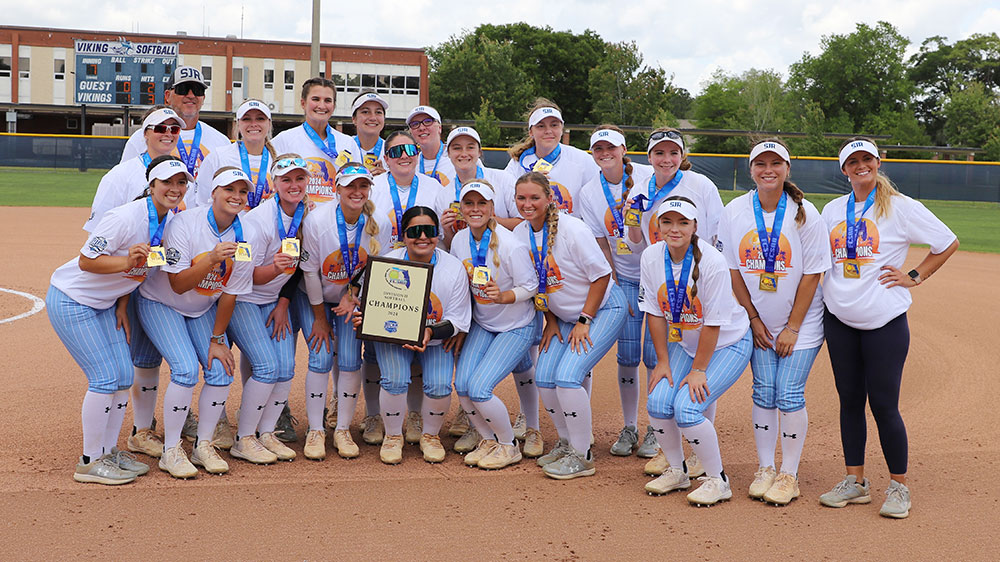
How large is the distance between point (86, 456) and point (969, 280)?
14.2 m

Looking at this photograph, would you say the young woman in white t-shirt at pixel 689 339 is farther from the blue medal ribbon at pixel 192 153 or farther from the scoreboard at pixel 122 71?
the scoreboard at pixel 122 71

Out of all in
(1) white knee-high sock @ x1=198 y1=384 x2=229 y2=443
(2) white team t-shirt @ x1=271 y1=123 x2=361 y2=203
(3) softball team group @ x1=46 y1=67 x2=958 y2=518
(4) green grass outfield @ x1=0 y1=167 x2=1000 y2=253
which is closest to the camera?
(3) softball team group @ x1=46 y1=67 x2=958 y2=518

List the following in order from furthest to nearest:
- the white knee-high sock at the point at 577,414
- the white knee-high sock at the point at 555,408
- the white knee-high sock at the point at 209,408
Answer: the white knee-high sock at the point at 555,408
the white knee-high sock at the point at 577,414
the white knee-high sock at the point at 209,408

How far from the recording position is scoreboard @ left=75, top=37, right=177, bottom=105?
1954 inches

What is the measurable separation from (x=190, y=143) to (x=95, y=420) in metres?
2.31

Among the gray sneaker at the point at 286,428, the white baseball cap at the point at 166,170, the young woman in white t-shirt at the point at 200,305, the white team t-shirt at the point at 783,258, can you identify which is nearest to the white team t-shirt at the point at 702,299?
the white team t-shirt at the point at 783,258

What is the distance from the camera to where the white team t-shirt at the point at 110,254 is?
5.58 metres

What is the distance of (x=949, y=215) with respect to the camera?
28.1 m

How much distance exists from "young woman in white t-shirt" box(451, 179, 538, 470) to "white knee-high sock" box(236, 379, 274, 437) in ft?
4.39

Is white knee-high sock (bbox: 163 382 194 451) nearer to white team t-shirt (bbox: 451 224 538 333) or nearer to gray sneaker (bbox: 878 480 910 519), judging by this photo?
white team t-shirt (bbox: 451 224 538 333)

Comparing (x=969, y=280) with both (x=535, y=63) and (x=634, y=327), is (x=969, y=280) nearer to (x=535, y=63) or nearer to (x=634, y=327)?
(x=634, y=327)

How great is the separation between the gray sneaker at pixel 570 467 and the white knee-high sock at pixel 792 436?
4.17ft

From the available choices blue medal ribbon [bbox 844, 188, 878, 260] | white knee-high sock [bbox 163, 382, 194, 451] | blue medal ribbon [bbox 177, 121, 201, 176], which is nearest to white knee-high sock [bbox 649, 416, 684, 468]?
blue medal ribbon [bbox 844, 188, 878, 260]

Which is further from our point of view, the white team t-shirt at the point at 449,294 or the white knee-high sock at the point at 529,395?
the white knee-high sock at the point at 529,395
